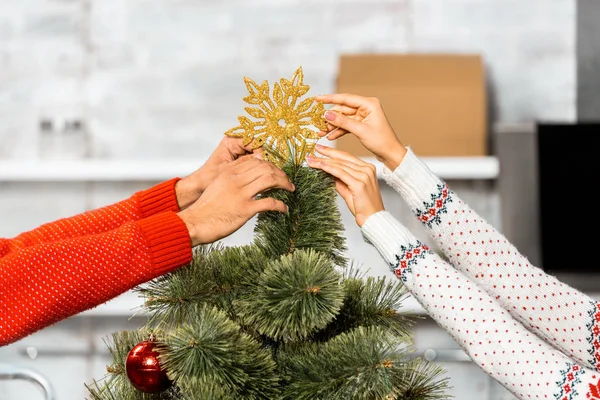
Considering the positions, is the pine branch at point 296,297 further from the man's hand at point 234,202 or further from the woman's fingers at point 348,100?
the woman's fingers at point 348,100

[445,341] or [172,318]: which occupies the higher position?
[172,318]

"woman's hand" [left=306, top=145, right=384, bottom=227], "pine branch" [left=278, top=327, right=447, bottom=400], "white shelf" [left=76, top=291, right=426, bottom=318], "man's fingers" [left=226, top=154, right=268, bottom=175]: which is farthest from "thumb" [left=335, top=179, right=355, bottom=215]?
"white shelf" [left=76, top=291, right=426, bottom=318]

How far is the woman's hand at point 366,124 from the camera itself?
0.99 m

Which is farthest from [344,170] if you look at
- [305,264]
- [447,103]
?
[447,103]

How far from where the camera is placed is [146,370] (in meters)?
0.79

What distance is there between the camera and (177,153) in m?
2.44

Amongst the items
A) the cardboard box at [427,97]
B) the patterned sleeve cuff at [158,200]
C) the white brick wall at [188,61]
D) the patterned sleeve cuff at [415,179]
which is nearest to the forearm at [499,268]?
the patterned sleeve cuff at [415,179]

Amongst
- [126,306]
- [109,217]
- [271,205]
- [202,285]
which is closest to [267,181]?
[271,205]

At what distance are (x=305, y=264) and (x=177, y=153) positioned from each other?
1743 mm

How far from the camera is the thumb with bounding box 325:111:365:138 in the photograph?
0.97 meters

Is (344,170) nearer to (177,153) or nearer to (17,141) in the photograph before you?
(177,153)

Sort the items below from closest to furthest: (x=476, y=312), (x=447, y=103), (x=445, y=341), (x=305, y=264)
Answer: (x=305, y=264) < (x=476, y=312) < (x=447, y=103) < (x=445, y=341)

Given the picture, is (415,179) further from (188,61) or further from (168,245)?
(188,61)

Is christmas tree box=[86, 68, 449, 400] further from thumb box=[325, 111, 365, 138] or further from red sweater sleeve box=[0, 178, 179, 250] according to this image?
red sweater sleeve box=[0, 178, 179, 250]
